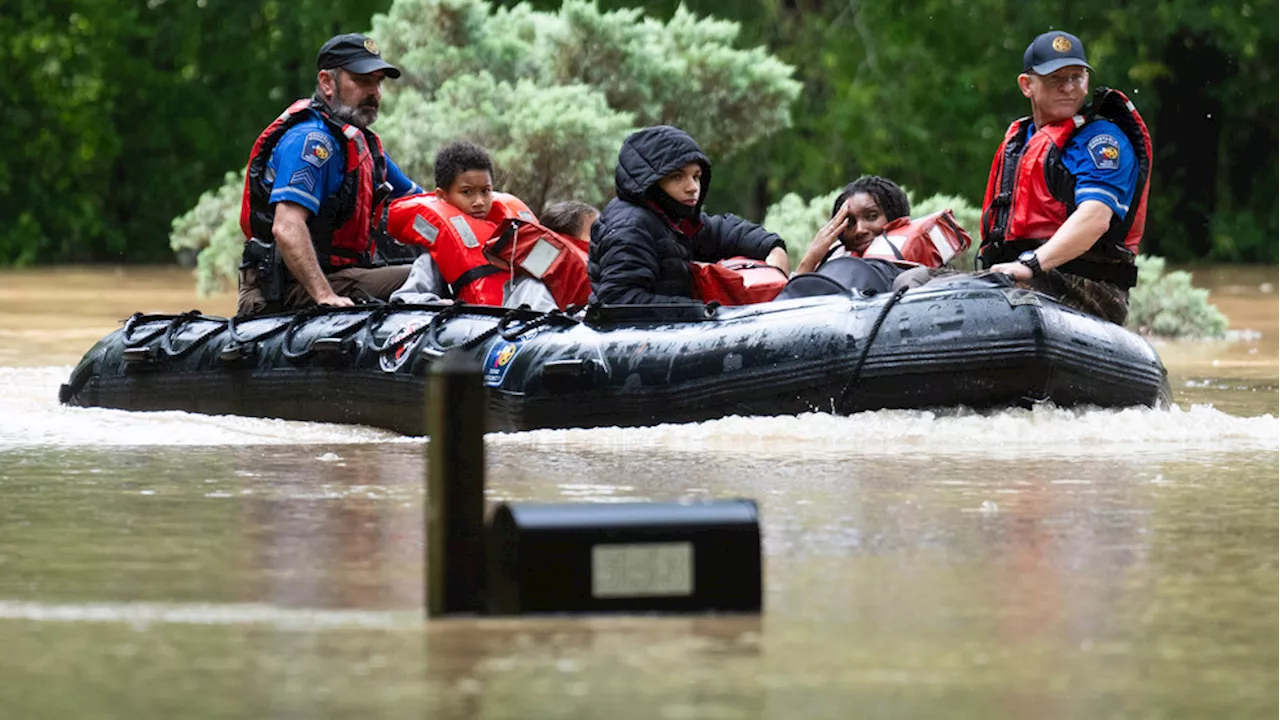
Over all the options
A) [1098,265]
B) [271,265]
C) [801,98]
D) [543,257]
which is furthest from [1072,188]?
[801,98]

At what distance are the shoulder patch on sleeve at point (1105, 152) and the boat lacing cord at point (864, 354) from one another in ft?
3.29

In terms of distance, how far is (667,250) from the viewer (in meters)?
8.25

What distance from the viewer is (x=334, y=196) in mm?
9070

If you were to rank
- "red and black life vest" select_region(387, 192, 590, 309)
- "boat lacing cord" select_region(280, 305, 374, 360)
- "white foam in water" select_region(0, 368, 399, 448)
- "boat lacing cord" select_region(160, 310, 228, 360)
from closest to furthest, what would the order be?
"white foam in water" select_region(0, 368, 399, 448), "boat lacing cord" select_region(280, 305, 374, 360), "red and black life vest" select_region(387, 192, 590, 309), "boat lacing cord" select_region(160, 310, 228, 360)

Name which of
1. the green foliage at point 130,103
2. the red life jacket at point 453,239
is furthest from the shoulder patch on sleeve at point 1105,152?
the green foliage at point 130,103

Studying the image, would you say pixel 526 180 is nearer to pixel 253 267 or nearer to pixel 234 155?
pixel 253 267

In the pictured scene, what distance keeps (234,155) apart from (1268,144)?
12553 millimetres

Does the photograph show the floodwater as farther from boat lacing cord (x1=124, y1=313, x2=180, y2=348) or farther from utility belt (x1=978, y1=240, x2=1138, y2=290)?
boat lacing cord (x1=124, y1=313, x2=180, y2=348)

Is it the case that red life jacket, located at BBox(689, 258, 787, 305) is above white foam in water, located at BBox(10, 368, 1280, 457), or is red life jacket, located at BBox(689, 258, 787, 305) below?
above

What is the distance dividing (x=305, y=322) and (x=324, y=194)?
0.54 metres

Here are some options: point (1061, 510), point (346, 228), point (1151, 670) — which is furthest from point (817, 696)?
point (346, 228)

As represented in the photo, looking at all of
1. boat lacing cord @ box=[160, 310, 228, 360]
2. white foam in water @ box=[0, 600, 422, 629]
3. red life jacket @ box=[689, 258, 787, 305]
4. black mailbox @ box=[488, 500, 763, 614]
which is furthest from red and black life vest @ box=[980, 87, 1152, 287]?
white foam in water @ box=[0, 600, 422, 629]

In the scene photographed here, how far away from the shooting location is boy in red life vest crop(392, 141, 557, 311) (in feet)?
29.0

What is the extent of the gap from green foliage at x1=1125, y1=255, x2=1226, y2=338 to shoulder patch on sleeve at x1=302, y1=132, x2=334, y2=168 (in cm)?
740
